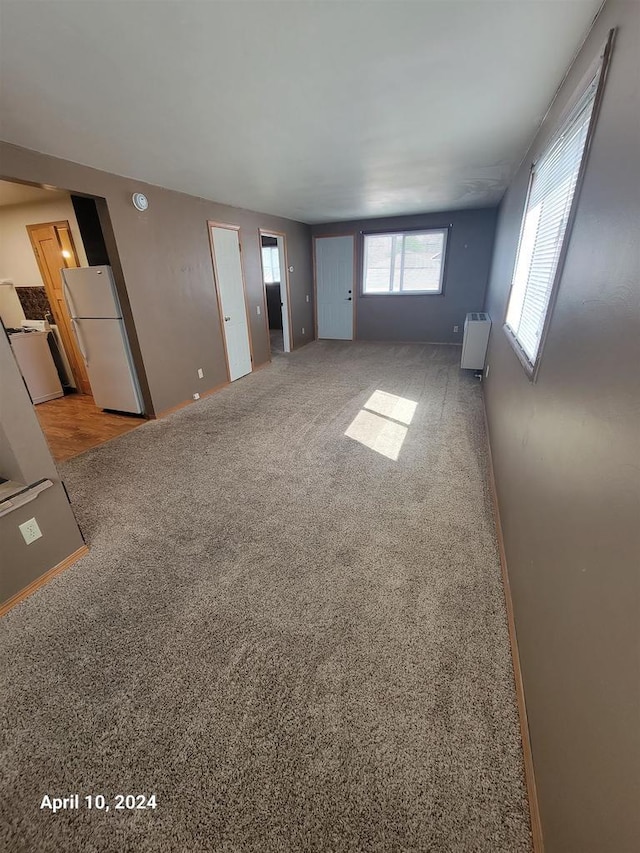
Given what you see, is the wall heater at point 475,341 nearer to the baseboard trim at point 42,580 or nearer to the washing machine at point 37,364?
the baseboard trim at point 42,580

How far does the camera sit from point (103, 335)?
378 cm

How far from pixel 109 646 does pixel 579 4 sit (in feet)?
10.6

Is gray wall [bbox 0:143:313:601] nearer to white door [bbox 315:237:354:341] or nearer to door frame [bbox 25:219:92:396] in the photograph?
door frame [bbox 25:219:92:396]

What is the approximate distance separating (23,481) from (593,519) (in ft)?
7.81

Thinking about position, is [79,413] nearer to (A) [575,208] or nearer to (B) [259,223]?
(B) [259,223]

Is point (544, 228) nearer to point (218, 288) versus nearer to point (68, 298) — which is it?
point (218, 288)

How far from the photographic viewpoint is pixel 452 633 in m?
1.51

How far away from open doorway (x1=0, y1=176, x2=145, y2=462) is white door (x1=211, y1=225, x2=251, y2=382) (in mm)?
1478

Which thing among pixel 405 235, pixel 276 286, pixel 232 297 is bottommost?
pixel 232 297

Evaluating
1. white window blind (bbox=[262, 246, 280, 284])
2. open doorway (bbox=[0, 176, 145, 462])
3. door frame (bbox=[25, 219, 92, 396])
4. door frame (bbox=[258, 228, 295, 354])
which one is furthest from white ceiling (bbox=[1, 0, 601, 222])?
white window blind (bbox=[262, 246, 280, 284])

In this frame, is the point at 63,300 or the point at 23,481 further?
the point at 63,300

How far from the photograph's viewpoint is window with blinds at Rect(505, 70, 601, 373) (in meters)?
1.46

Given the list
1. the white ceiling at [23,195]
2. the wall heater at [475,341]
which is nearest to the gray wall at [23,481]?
the white ceiling at [23,195]

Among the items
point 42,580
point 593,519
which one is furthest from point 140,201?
point 593,519
